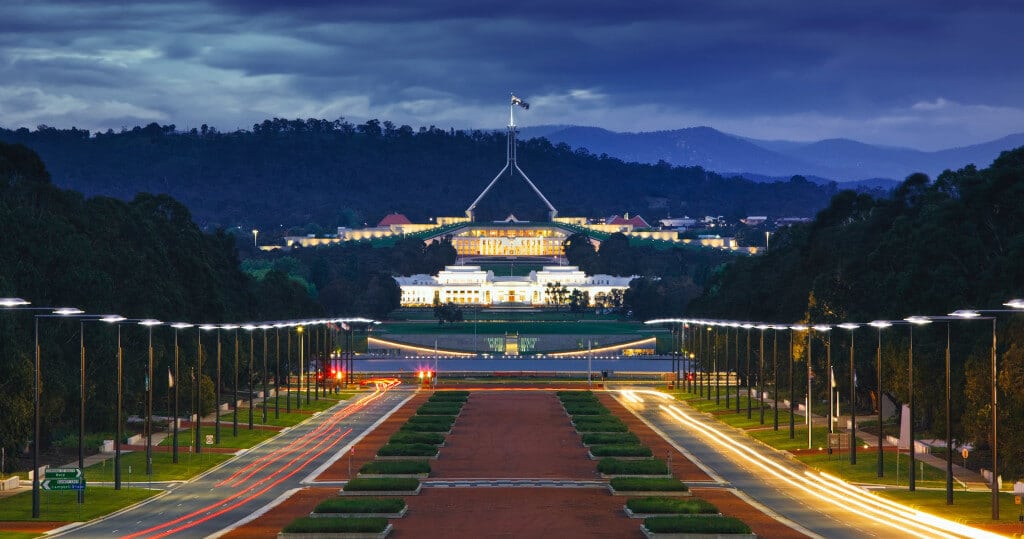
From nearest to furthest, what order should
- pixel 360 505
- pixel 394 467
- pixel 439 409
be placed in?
pixel 360 505
pixel 394 467
pixel 439 409

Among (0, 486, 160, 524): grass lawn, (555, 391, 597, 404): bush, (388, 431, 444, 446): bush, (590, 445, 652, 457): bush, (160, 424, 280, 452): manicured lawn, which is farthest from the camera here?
(555, 391, 597, 404): bush

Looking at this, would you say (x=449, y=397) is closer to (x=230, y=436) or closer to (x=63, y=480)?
(x=230, y=436)

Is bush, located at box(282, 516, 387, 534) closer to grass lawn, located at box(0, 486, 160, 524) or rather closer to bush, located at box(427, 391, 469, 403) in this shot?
grass lawn, located at box(0, 486, 160, 524)

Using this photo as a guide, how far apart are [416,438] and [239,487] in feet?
65.0

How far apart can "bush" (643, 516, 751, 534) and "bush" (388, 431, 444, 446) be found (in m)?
32.4

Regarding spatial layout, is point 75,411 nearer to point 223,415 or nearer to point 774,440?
point 223,415

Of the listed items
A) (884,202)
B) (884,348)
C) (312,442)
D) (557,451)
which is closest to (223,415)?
(312,442)

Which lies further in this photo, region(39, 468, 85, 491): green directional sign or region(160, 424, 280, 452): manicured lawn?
region(160, 424, 280, 452): manicured lawn

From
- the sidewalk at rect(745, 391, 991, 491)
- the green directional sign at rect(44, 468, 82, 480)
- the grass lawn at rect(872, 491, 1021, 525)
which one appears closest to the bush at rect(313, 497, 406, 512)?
the green directional sign at rect(44, 468, 82, 480)

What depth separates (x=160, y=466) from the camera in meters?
79.4

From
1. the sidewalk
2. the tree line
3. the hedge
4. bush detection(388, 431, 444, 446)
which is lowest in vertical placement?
the sidewalk

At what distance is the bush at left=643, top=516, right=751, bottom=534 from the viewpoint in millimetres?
55406

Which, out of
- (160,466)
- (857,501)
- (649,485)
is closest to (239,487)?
(160,466)

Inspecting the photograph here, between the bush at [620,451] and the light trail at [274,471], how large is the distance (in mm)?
13670
